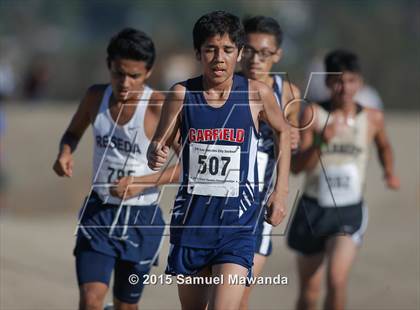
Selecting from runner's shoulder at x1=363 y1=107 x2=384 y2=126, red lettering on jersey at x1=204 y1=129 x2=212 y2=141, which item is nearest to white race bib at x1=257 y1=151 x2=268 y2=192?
red lettering on jersey at x1=204 y1=129 x2=212 y2=141

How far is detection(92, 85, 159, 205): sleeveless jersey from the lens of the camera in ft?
23.7

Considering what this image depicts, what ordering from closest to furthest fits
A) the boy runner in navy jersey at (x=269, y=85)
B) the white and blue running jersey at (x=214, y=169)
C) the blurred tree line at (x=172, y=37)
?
the white and blue running jersey at (x=214, y=169)
the boy runner in navy jersey at (x=269, y=85)
the blurred tree line at (x=172, y=37)

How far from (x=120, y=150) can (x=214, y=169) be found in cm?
122

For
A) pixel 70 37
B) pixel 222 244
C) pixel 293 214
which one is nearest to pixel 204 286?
pixel 222 244

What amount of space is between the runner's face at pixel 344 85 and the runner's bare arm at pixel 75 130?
226cm

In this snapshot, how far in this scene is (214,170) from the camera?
623 centimetres

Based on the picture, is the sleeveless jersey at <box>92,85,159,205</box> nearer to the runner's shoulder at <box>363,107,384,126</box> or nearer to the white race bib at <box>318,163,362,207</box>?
the white race bib at <box>318,163,362,207</box>

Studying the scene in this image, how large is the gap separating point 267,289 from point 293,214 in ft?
4.91

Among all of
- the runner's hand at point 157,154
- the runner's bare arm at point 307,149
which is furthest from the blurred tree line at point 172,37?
the runner's hand at point 157,154

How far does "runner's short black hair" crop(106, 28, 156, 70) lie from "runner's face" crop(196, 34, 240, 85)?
3.69 feet

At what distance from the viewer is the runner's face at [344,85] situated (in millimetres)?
8742

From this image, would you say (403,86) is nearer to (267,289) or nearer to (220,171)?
(267,289)

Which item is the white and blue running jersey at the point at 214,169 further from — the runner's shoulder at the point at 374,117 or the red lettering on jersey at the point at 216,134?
the runner's shoulder at the point at 374,117
